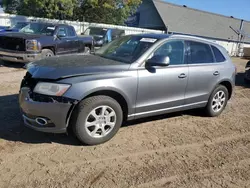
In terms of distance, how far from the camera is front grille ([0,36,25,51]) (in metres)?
9.18

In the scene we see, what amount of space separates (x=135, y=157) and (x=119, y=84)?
1088mm

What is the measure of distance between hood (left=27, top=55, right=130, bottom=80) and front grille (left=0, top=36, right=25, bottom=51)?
5.65 meters

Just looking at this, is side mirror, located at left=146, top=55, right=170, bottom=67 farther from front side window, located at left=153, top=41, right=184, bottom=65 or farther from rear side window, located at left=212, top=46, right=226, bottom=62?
rear side window, located at left=212, top=46, right=226, bottom=62

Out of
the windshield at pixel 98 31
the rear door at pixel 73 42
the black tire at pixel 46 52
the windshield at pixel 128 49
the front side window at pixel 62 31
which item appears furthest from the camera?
the windshield at pixel 98 31

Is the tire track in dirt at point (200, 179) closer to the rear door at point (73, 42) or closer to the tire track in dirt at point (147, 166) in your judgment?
the tire track in dirt at point (147, 166)

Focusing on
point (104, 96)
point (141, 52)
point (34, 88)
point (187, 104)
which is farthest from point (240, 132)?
point (34, 88)

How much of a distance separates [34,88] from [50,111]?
16.3 inches

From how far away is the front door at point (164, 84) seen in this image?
4121mm

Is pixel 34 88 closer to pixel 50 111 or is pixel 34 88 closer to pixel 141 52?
pixel 50 111

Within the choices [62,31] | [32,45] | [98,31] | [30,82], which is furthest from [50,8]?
[30,82]

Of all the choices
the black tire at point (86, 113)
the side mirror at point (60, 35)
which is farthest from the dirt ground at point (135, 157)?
the side mirror at point (60, 35)

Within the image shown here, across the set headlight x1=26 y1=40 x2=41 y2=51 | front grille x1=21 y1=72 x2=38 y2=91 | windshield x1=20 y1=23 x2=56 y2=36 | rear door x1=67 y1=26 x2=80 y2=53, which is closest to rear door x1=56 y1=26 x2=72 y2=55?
rear door x1=67 y1=26 x2=80 y2=53

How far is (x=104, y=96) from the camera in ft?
12.3

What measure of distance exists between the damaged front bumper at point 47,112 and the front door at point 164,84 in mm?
1194
